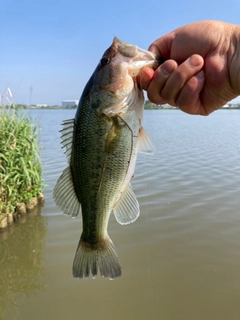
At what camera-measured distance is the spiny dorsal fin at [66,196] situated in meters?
2.39

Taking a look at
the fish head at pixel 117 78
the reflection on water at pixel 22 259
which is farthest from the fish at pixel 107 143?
the reflection on water at pixel 22 259

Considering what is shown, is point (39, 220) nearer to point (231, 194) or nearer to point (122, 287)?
point (122, 287)

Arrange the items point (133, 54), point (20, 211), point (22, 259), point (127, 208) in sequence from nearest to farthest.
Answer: point (133, 54) → point (127, 208) → point (22, 259) → point (20, 211)

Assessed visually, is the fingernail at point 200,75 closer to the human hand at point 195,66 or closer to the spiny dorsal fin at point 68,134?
the human hand at point 195,66

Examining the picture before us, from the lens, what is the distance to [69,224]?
28.7 ft

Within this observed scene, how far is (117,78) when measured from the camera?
6.95 ft

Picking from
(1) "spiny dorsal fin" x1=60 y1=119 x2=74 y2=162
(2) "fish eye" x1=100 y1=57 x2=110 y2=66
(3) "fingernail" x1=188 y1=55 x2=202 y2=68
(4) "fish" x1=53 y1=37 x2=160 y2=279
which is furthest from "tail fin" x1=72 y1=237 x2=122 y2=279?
(3) "fingernail" x1=188 y1=55 x2=202 y2=68

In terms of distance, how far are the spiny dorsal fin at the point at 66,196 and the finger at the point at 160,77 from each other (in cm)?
90

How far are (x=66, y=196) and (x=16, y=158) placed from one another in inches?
242

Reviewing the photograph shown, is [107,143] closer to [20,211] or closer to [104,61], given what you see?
[104,61]

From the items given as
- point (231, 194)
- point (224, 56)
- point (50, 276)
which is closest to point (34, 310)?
point (50, 276)

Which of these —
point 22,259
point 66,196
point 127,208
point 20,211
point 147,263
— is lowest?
point 22,259

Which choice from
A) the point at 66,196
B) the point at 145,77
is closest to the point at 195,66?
the point at 145,77

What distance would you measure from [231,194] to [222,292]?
17.4 feet
